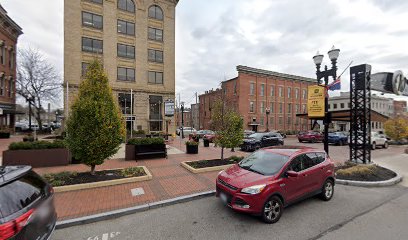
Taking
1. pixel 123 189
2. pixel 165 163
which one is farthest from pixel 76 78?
pixel 123 189

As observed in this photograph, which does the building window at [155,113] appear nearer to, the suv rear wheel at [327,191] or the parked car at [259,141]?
the parked car at [259,141]

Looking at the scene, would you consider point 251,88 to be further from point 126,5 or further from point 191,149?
point 191,149

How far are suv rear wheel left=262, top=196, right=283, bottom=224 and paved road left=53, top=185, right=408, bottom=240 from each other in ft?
0.42

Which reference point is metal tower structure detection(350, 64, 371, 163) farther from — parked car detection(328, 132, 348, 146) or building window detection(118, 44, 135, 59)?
building window detection(118, 44, 135, 59)

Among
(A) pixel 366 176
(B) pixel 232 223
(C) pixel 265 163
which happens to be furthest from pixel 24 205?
(A) pixel 366 176

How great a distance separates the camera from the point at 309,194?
5.59 m

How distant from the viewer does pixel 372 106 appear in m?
67.4

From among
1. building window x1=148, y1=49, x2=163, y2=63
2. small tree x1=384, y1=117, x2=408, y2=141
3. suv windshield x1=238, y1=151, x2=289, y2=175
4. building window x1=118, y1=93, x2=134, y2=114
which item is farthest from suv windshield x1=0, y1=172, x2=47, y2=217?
small tree x1=384, y1=117, x2=408, y2=141

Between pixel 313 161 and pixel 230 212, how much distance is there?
2.89 meters

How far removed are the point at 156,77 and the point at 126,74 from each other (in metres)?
4.32

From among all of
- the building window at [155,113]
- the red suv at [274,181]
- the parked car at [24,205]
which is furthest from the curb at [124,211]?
the building window at [155,113]

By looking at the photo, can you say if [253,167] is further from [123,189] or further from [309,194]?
[123,189]

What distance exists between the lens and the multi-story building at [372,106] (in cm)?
5564

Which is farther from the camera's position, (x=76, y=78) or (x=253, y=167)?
(x=76, y=78)
